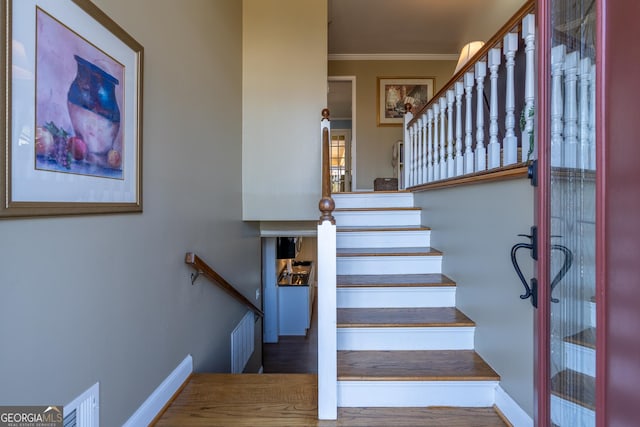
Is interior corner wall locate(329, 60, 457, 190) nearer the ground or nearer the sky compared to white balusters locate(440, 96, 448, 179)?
nearer the sky

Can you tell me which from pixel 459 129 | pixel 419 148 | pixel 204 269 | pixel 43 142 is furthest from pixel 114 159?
pixel 419 148

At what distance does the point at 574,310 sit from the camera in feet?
3.04

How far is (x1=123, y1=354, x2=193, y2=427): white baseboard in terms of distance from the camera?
60.6 inches

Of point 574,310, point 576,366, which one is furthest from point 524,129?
point 576,366

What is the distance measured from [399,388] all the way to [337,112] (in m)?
7.93

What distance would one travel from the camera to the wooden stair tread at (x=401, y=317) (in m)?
2.07

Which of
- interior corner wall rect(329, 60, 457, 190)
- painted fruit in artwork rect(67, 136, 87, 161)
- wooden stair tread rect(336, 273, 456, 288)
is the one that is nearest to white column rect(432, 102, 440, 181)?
wooden stair tread rect(336, 273, 456, 288)

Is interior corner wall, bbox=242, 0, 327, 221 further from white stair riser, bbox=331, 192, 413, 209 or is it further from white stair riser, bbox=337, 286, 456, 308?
white stair riser, bbox=337, 286, 456, 308

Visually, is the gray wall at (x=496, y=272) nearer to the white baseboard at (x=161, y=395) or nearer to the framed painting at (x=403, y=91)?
the white baseboard at (x=161, y=395)

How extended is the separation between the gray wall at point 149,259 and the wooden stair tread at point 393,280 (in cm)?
104

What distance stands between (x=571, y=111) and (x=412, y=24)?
459 centimetres

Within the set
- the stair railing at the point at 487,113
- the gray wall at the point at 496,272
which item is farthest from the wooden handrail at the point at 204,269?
the stair railing at the point at 487,113

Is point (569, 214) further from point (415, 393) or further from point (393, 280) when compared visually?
point (393, 280)

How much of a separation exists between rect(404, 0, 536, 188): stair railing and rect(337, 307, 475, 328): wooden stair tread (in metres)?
0.95
